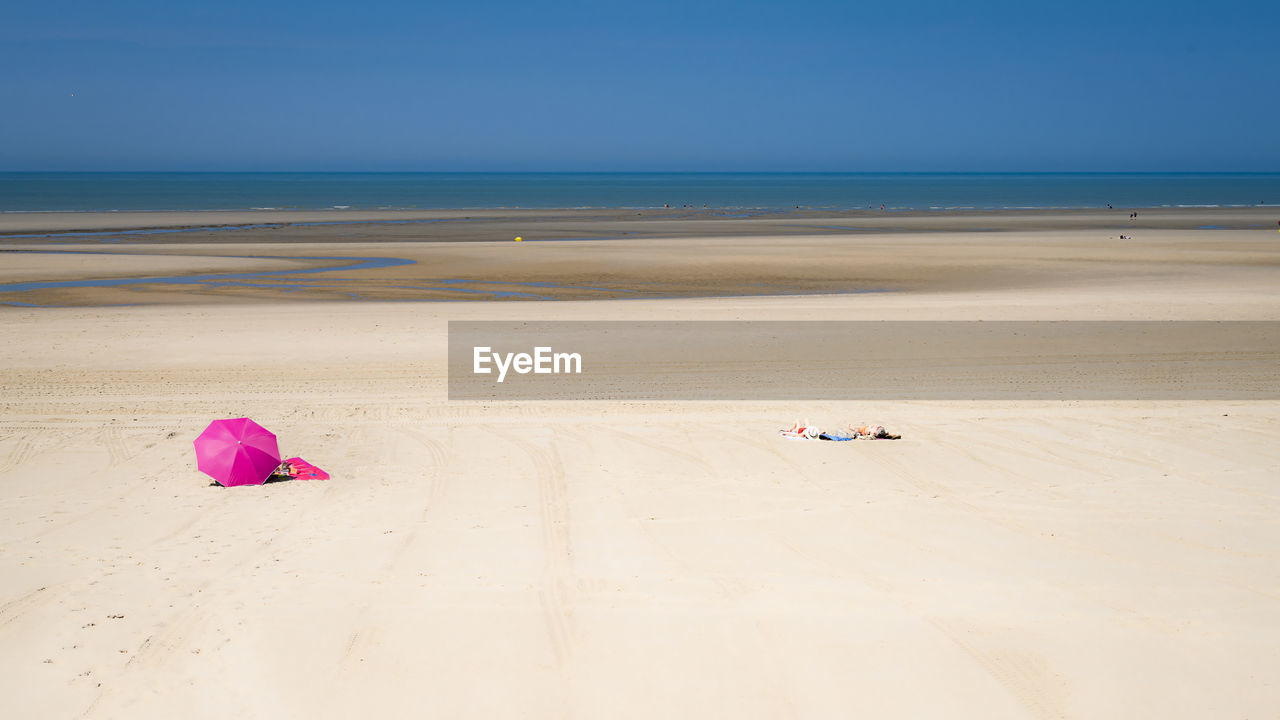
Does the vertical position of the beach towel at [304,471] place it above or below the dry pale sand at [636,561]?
below

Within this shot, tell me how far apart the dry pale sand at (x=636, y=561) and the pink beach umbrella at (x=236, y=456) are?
266mm

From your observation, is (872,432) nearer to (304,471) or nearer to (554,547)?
(554,547)

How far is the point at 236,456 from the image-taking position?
8797 mm

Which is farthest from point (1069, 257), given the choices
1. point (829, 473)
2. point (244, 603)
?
point (244, 603)

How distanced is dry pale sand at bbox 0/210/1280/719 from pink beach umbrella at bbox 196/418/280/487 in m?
0.27

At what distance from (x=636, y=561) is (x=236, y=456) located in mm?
3659

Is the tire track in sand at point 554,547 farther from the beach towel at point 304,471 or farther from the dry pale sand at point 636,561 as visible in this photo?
the beach towel at point 304,471

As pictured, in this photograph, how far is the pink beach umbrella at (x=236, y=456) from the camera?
880 centimetres

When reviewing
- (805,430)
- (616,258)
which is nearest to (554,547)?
(805,430)

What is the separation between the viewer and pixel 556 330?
1848 cm

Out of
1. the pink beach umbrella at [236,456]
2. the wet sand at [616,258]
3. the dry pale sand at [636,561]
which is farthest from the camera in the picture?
the wet sand at [616,258]

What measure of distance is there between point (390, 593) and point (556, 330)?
12082 millimetres

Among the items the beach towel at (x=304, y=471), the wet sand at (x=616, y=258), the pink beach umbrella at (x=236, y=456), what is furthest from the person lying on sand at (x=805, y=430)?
the wet sand at (x=616, y=258)

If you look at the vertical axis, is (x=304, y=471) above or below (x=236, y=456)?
below
